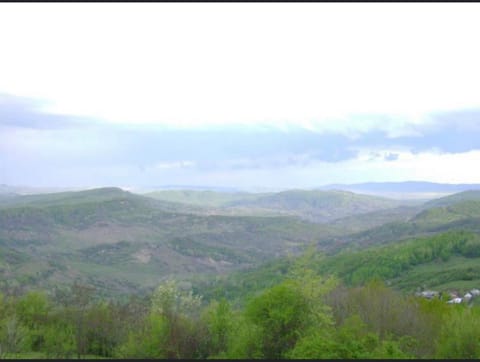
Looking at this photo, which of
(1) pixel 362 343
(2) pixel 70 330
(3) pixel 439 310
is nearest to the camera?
(1) pixel 362 343

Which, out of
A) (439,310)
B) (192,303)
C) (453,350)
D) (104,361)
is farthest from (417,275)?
(104,361)

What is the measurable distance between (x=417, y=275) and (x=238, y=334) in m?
133

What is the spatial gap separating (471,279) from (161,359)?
122m

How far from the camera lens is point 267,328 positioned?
178 ft

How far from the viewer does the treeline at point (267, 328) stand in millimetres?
51469

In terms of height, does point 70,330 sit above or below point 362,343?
below

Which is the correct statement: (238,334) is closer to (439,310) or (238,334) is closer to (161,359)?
(161,359)

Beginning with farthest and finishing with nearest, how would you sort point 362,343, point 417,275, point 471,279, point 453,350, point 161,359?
1. point 417,275
2. point 471,279
3. point 161,359
4. point 453,350
5. point 362,343

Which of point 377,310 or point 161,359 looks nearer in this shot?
point 161,359

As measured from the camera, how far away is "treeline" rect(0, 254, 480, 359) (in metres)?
51.5

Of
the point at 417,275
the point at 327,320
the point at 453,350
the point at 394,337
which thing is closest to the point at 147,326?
the point at 327,320

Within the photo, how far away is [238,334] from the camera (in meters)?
57.2

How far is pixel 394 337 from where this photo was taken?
64188 millimetres

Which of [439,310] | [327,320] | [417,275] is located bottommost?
[417,275]
